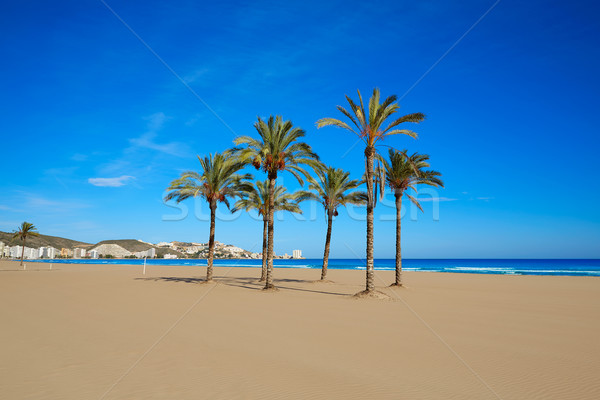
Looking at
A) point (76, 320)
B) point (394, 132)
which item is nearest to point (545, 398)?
point (76, 320)

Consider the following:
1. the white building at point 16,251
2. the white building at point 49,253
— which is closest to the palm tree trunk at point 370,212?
the white building at point 16,251

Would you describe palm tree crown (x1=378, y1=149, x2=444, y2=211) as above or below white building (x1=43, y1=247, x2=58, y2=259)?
above

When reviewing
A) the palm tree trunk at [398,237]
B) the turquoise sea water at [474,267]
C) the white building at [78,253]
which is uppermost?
the palm tree trunk at [398,237]

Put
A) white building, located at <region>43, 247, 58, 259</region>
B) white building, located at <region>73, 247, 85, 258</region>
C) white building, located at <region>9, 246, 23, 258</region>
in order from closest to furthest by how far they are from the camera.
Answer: white building, located at <region>9, 246, 23, 258</region> < white building, located at <region>43, 247, 58, 259</region> < white building, located at <region>73, 247, 85, 258</region>

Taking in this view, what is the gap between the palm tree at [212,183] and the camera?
95.2ft

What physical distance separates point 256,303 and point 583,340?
41.1ft

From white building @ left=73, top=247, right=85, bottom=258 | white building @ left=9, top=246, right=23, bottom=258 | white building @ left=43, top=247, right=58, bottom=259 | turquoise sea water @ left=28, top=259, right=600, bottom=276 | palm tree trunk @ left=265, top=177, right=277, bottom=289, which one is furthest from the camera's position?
white building @ left=73, top=247, right=85, bottom=258

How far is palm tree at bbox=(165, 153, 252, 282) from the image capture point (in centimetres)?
2903

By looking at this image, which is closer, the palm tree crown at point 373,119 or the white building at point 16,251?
→ the palm tree crown at point 373,119

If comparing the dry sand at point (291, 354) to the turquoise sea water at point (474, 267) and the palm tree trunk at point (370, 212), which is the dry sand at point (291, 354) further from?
the turquoise sea water at point (474, 267)

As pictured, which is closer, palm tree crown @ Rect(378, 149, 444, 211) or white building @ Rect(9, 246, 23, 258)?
palm tree crown @ Rect(378, 149, 444, 211)

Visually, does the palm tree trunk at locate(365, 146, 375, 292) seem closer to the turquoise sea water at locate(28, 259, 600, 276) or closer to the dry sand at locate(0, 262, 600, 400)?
the dry sand at locate(0, 262, 600, 400)

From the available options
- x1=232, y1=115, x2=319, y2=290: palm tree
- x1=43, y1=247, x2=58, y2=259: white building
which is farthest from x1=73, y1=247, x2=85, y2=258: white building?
x1=232, y1=115, x2=319, y2=290: palm tree

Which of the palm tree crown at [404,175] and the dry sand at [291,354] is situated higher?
the palm tree crown at [404,175]
